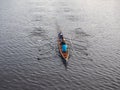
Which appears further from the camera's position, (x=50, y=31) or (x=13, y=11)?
(x=13, y=11)

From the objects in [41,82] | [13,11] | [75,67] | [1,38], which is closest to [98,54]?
[75,67]

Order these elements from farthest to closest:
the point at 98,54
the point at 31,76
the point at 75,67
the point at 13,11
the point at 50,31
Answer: the point at 13,11 < the point at 50,31 < the point at 98,54 < the point at 75,67 < the point at 31,76

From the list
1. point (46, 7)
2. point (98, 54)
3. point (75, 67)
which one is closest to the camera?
point (75, 67)

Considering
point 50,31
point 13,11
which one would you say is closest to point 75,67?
point 50,31

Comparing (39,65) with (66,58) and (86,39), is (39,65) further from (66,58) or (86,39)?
(86,39)

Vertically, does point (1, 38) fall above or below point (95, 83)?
above

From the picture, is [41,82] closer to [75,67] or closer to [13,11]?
[75,67]
